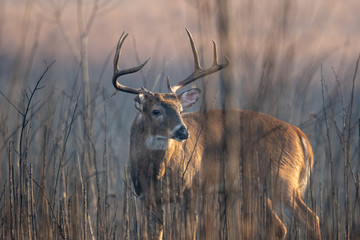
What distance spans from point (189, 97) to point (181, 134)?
129 centimetres

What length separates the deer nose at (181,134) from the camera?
218 inches

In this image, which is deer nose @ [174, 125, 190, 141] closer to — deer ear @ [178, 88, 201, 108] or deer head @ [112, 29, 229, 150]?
deer head @ [112, 29, 229, 150]

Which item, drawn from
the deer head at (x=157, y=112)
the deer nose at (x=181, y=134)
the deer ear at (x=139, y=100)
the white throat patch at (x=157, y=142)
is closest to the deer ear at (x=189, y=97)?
the deer head at (x=157, y=112)

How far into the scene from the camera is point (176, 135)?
18.5 ft

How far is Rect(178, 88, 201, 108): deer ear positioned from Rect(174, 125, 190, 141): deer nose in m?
1.10

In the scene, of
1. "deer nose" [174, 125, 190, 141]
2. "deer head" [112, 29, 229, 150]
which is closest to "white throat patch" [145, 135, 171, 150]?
"deer head" [112, 29, 229, 150]

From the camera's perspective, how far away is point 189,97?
6.76 m

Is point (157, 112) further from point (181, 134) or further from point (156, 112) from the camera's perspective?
point (181, 134)

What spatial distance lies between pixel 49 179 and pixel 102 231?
1.48 ft

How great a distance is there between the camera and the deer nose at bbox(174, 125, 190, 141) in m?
5.54

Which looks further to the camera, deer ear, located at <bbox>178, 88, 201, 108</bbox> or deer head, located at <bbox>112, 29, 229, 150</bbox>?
deer ear, located at <bbox>178, 88, 201, 108</bbox>

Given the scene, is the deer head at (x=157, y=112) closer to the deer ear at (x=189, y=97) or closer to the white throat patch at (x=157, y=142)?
the white throat patch at (x=157, y=142)

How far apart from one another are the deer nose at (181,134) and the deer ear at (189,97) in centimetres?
110

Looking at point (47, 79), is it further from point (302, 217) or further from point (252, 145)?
point (302, 217)
